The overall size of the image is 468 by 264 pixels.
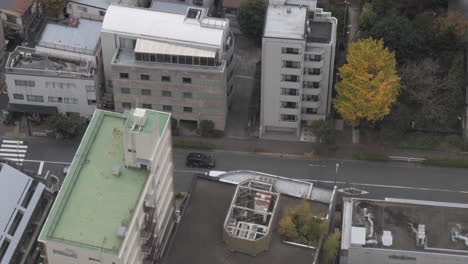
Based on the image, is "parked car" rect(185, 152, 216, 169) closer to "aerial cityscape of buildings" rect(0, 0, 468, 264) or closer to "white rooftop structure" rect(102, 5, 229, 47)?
"aerial cityscape of buildings" rect(0, 0, 468, 264)

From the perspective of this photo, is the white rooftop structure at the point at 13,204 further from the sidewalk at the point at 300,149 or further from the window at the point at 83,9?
the window at the point at 83,9

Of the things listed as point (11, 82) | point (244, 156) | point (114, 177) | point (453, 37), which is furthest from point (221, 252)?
point (453, 37)

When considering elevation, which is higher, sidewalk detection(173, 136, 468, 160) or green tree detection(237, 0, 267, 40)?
green tree detection(237, 0, 267, 40)

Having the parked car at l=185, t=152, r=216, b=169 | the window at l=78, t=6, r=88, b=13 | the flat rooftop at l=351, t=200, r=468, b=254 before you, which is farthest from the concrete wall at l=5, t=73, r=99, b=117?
the flat rooftop at l=351, t=200, r=468, b=254

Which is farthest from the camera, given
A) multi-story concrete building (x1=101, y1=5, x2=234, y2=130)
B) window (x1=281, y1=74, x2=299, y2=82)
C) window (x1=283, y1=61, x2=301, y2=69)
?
multi-story concrete building (x1=101, y1=5, x2=234, y2=130)

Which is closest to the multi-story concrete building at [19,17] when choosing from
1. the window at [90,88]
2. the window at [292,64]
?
the window at [90,88]

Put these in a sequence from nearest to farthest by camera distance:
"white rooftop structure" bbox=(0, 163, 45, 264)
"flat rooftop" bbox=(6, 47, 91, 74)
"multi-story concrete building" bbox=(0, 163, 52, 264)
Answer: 1. "white rooftop structure" bbox=(0, 163, 45, 264)
2. "multi-story concrete building" bbox=(0, 163, 52, 264)
3. "flat rooftop" bbox=(6, 47, 91, 74)

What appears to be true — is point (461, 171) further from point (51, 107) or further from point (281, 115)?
point (51, 107)
